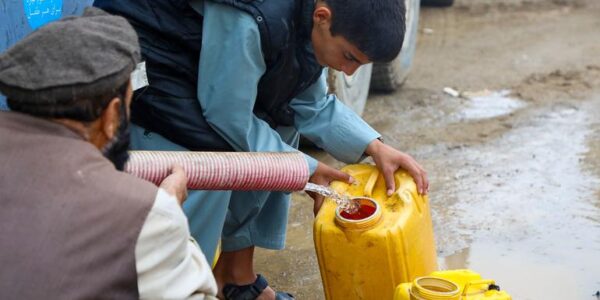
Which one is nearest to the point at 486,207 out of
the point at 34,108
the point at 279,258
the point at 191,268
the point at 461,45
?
the point at 279,258

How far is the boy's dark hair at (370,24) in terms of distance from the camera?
2.58 metres

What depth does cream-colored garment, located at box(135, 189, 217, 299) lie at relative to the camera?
1771mm

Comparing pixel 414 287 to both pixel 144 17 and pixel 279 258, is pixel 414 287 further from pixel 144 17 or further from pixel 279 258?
pixel 279 258

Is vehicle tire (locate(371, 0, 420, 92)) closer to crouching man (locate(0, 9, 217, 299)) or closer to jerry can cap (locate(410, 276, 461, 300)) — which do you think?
jerry can cap (locate(410, 276, 461, 300))

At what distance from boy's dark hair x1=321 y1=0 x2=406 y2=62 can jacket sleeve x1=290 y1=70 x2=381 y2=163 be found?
43 centimetres

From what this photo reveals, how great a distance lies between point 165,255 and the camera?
1800 mm

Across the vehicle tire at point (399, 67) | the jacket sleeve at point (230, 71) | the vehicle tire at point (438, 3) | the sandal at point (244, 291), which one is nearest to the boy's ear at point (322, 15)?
the jacket sleeve at point (230, 71)

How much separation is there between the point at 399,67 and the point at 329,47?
3.45m

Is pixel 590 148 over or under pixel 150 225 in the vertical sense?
under

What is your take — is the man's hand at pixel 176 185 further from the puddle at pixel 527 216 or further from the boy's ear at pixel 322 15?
the puddle at pixel 527 216

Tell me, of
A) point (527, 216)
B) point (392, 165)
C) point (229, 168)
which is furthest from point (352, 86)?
point (229, 168)

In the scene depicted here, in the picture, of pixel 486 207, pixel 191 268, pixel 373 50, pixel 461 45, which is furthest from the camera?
pixel 461 45

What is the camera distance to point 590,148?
194 inches

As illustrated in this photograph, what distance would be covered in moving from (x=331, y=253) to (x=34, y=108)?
1200mm
